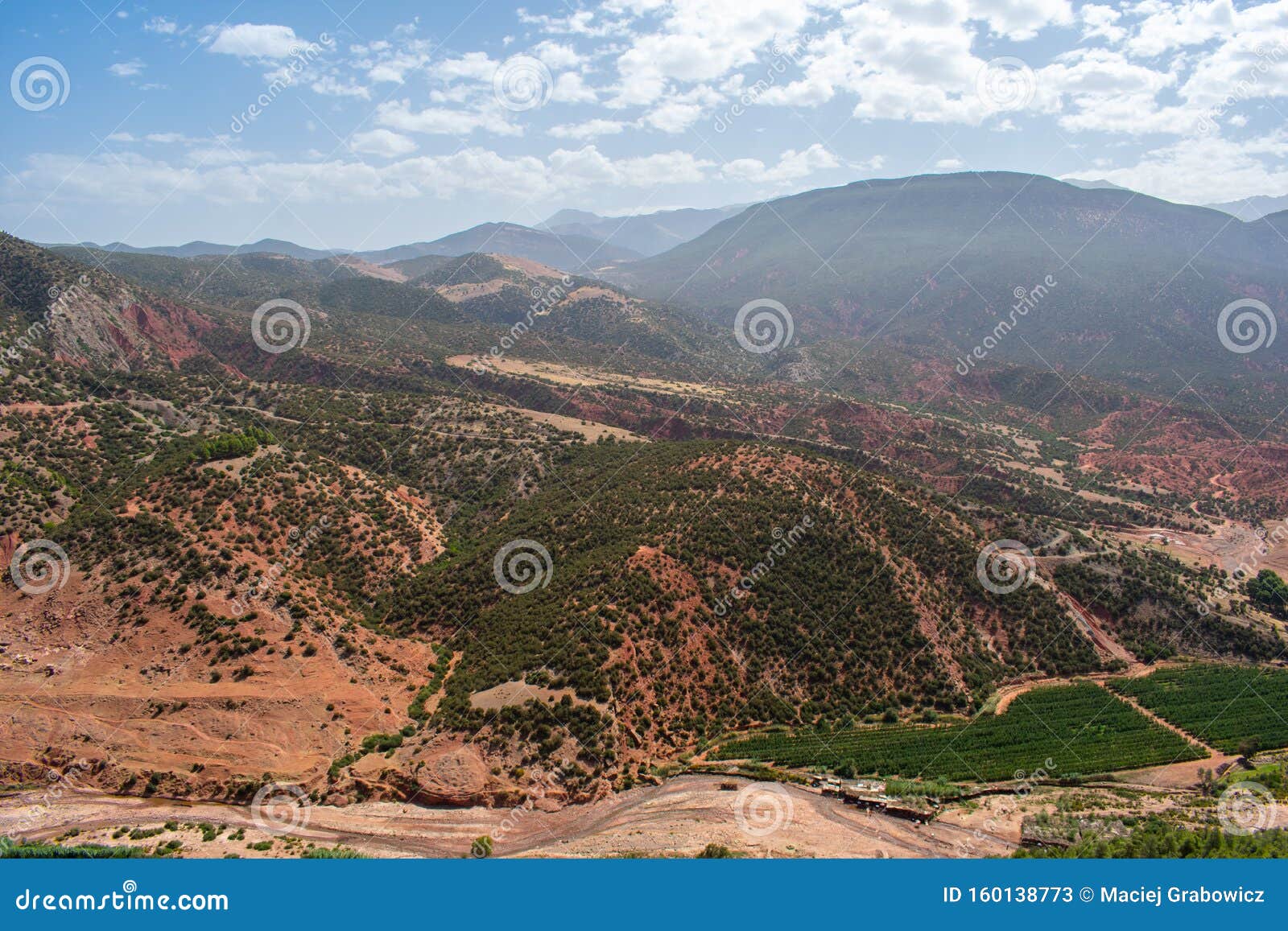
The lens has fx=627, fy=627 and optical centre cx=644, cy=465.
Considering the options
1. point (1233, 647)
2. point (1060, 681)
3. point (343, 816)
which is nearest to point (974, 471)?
point (1233, 647)

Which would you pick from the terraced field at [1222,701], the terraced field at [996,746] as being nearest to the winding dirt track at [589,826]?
the terraced field at [996,746]

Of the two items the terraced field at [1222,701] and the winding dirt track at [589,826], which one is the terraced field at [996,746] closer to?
the terraced field at [1222,701]

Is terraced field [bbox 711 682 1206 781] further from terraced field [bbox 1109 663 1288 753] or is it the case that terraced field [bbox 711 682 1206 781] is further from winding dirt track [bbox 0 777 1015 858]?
winding dirt track [bbox 0 777 1015 858]

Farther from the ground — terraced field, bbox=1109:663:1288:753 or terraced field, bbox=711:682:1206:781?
terraced field, bbox=1109:663:1288:753

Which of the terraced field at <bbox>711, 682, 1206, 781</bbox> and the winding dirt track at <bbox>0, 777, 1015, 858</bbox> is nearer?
the winding dirt track at <bbox>0, 777, 1015, 858</bbox>

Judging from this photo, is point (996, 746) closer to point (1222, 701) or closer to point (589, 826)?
point (1222, 701)

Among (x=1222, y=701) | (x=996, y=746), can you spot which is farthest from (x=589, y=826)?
(x=1222, y=701)

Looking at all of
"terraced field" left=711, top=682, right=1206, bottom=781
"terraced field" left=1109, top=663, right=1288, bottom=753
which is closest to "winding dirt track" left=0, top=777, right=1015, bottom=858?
"terraced field" left=711, top=682, right=1206, bottom=781

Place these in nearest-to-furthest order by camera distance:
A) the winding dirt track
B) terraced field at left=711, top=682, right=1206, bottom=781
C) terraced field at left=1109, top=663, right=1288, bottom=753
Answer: the winding dirt track, terraced field at left=711, top=682, right=1206, bottom=781, terraced field at left=1109, top=663, right=1288, bottom=753
